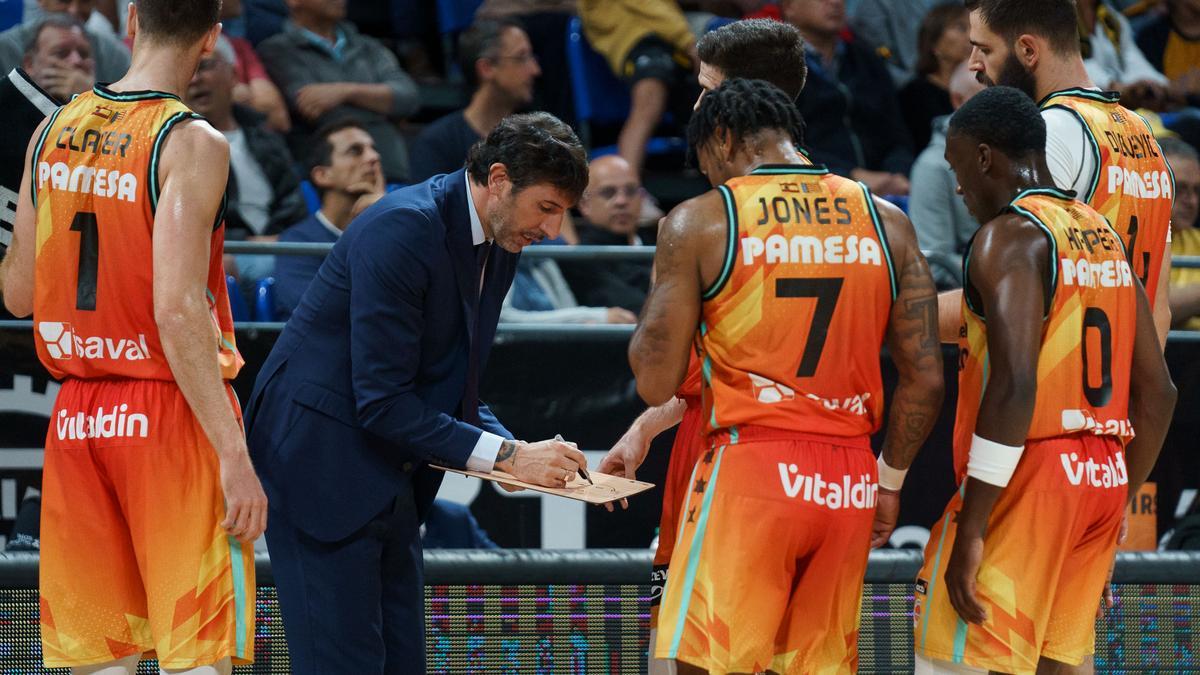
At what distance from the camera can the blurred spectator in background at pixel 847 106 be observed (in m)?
8.52

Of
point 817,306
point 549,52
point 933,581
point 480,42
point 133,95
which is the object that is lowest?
point 933,581

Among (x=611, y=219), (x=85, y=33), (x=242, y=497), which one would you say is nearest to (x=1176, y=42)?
(x=611, y=219)

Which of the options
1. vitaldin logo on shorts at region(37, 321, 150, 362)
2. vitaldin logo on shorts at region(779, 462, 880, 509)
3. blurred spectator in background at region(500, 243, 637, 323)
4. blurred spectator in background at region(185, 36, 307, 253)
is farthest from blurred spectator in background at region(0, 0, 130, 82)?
vitaldin logo on shorts at region(779, 462, 880, 509)

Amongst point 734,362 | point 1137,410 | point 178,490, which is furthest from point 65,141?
point 1137,410

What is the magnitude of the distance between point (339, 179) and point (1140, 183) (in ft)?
12.5

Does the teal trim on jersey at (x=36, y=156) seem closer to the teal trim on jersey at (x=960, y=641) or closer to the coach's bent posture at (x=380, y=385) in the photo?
the coach's bent posture at (x=380, y=385)

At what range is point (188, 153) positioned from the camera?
11.8ft

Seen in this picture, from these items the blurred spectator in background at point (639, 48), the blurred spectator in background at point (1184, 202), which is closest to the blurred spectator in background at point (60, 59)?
the blurred spectator in background at point (639, 48)

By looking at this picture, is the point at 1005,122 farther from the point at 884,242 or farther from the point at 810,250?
the point at 810,250

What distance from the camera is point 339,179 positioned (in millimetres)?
6934

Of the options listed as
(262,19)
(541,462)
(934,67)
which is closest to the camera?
(541,462)

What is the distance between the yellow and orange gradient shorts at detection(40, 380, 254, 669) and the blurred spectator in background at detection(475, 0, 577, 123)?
5.55m

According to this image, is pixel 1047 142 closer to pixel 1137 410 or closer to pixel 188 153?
pixel 1137 410

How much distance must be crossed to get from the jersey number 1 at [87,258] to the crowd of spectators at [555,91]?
99.7 inches
